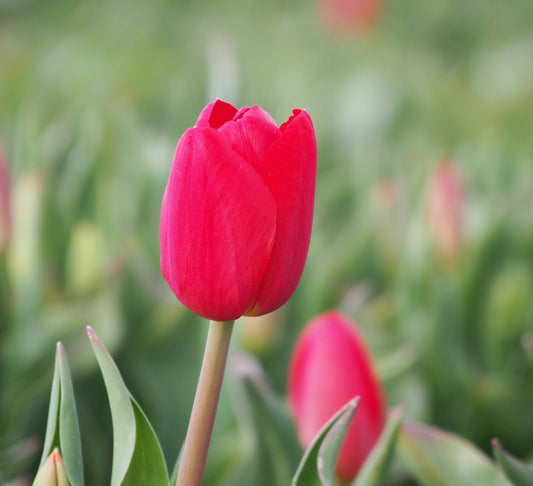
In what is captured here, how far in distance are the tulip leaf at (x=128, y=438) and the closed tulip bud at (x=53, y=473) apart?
0.08 feet

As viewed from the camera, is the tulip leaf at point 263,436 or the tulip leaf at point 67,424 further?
the tulip leaf at point 263,436

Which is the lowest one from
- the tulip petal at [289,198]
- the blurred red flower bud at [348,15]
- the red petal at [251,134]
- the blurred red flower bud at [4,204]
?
the tulip petal at [289,198]

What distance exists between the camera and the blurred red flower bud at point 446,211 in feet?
2.78

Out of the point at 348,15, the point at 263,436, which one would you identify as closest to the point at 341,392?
the point at 263,436

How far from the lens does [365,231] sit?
3.12 feet

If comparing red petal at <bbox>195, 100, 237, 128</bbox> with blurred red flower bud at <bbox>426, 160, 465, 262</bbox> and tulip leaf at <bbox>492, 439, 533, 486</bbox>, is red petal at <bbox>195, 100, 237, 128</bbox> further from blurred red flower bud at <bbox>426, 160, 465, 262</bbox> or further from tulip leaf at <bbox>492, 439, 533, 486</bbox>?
blurred red flower bud at <bbox>426, 160, 465, 262</bbox>

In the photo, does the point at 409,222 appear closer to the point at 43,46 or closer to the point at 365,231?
the point at 365,231

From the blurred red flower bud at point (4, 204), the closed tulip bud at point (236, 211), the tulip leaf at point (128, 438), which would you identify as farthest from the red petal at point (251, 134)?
the blurred red flower bud at point (4, 204)

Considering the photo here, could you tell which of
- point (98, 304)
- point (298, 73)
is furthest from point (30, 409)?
point (298, 73)

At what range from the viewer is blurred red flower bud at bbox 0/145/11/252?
0.78 m

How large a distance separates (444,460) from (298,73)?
1.60 metres

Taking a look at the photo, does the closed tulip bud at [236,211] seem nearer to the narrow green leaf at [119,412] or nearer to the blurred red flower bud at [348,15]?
the narrow green leaf at [119,412]

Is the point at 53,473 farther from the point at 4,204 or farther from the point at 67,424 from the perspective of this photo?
the point at 4,204

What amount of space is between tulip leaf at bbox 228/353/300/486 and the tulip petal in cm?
15
